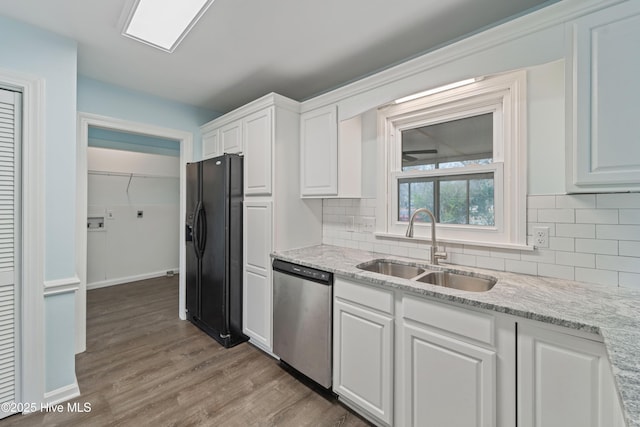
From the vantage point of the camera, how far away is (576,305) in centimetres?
116

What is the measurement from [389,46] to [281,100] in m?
0.98

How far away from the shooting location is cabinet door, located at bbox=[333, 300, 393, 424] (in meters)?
1.58

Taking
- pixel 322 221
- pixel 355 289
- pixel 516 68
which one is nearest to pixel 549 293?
pixel 355 289

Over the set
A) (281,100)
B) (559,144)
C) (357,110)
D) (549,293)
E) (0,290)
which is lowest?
(0,290)

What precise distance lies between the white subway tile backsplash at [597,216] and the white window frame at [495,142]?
250mm

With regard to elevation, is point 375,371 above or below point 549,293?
below

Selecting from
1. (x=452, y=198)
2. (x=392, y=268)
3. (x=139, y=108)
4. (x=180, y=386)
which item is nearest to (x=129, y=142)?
(x=139, y=108)

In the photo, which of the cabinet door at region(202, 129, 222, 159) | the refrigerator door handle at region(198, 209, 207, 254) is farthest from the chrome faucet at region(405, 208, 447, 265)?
the cabinet door at region(202, 129, 222, 159)

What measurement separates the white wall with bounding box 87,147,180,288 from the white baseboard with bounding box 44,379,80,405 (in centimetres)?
304

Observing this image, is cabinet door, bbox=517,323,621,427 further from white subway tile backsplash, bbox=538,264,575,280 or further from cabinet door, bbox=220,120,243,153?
cabinet door, bbox=220,120,243,153

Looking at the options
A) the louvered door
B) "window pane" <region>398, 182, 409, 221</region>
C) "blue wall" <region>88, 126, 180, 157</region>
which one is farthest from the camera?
"blue wall" <region>88, 126, 180, 157</region>

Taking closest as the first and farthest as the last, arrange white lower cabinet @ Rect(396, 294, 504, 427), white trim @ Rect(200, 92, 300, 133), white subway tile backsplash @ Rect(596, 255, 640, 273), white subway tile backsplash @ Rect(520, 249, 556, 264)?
white lower cabinet @ Rect(396, 294, 504, 427)
white subway tile backsplash @ Rect(596, 255, 640, 273)
white subway tile backsplash @ Rect(520, 249, 556, 264)
white trim @ Rect(200, 92, 300, 133)

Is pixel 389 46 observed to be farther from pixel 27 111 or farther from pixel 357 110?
pixel 27 111

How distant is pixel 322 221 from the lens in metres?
2.84
